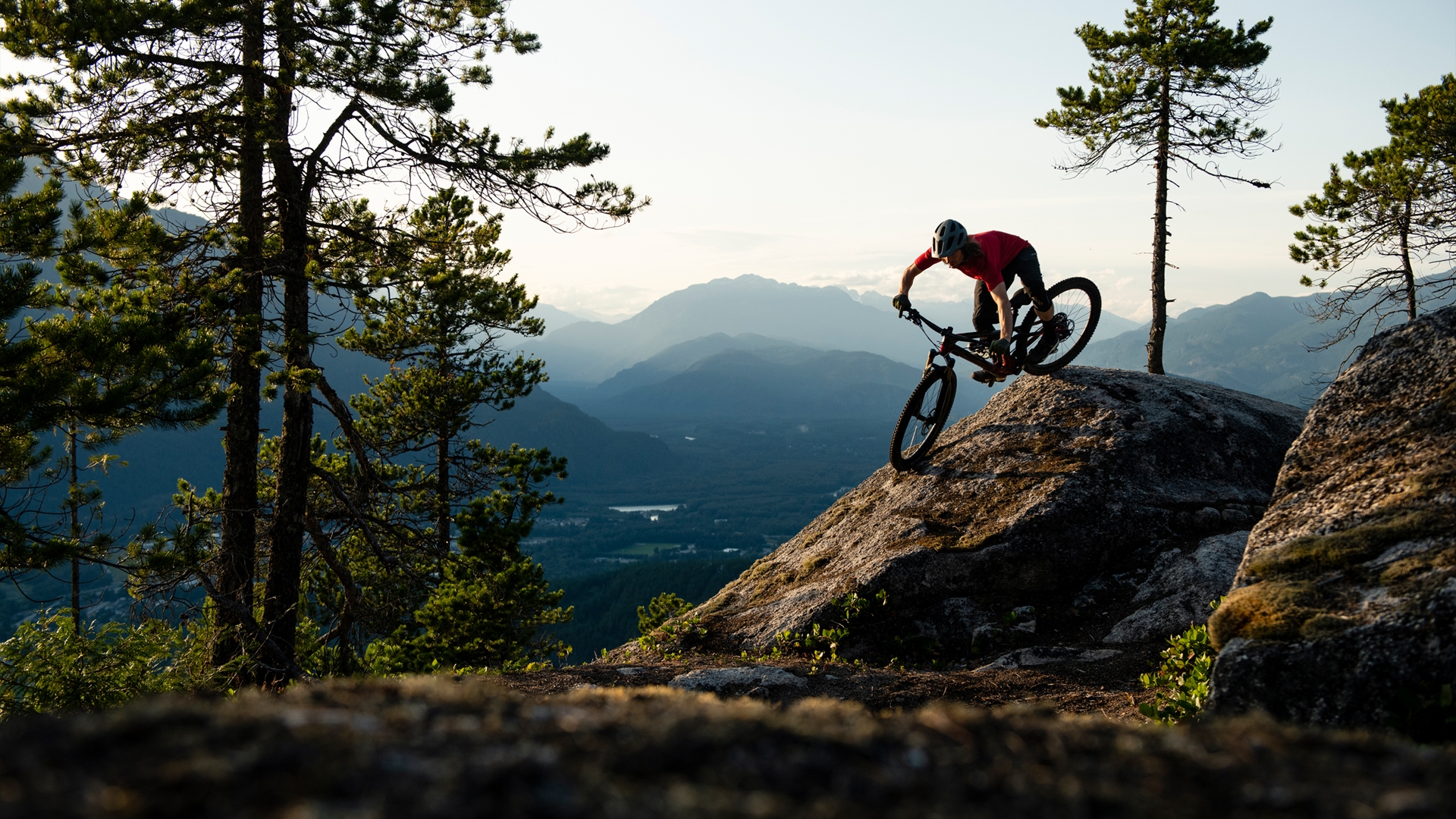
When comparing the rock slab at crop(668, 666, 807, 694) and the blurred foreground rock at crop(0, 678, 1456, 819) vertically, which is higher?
the blurred foreground rock at crop(0, 678, 1456, 819)

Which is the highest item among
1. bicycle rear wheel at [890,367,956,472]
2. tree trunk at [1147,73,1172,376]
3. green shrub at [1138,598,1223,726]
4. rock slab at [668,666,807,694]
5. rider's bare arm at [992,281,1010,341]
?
tree trunk at [1147,73,1172,376]

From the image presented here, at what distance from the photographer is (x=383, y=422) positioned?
21.6 meters

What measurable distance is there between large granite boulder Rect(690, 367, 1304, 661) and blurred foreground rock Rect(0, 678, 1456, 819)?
6778 mm

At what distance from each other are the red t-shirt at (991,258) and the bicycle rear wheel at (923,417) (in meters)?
1.42

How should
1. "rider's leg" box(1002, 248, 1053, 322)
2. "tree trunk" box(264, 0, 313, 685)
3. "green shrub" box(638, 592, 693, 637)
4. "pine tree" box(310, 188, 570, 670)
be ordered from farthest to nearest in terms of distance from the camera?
"green shrub" box(638, 592, 693, 637), "pine tree" box(310, 188, 570, 670), "tree trunk" box(264, 0, 313, 685), "rider's leg" box(1002, 248, 1053, 322)

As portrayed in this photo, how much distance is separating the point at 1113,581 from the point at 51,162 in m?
15.0

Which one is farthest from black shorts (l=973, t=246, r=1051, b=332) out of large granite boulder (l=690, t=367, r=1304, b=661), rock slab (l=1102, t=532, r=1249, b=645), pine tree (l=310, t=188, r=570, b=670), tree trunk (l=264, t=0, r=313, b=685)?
tree trunk (l=264, t=0, r=313, b=685)

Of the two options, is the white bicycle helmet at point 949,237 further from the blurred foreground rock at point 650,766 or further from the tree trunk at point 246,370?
the tree trunk at point 246,370

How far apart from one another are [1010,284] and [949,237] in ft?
6.22

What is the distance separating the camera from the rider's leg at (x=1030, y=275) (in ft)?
35.0

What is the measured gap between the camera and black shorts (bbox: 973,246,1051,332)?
35.1 feet

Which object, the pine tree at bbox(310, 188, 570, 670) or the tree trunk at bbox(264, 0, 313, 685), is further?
the pine tree at bbox(310, 188, 570, 670)

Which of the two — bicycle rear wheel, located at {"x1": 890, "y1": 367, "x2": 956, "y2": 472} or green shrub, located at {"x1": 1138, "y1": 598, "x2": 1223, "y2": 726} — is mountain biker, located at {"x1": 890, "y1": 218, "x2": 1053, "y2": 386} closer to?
bicycle rear wheel, located at {"x1": 890, "y1": 367, "x2": 956, "y2": 472}

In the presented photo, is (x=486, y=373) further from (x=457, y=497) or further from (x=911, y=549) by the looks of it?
(x=911, y=549)
